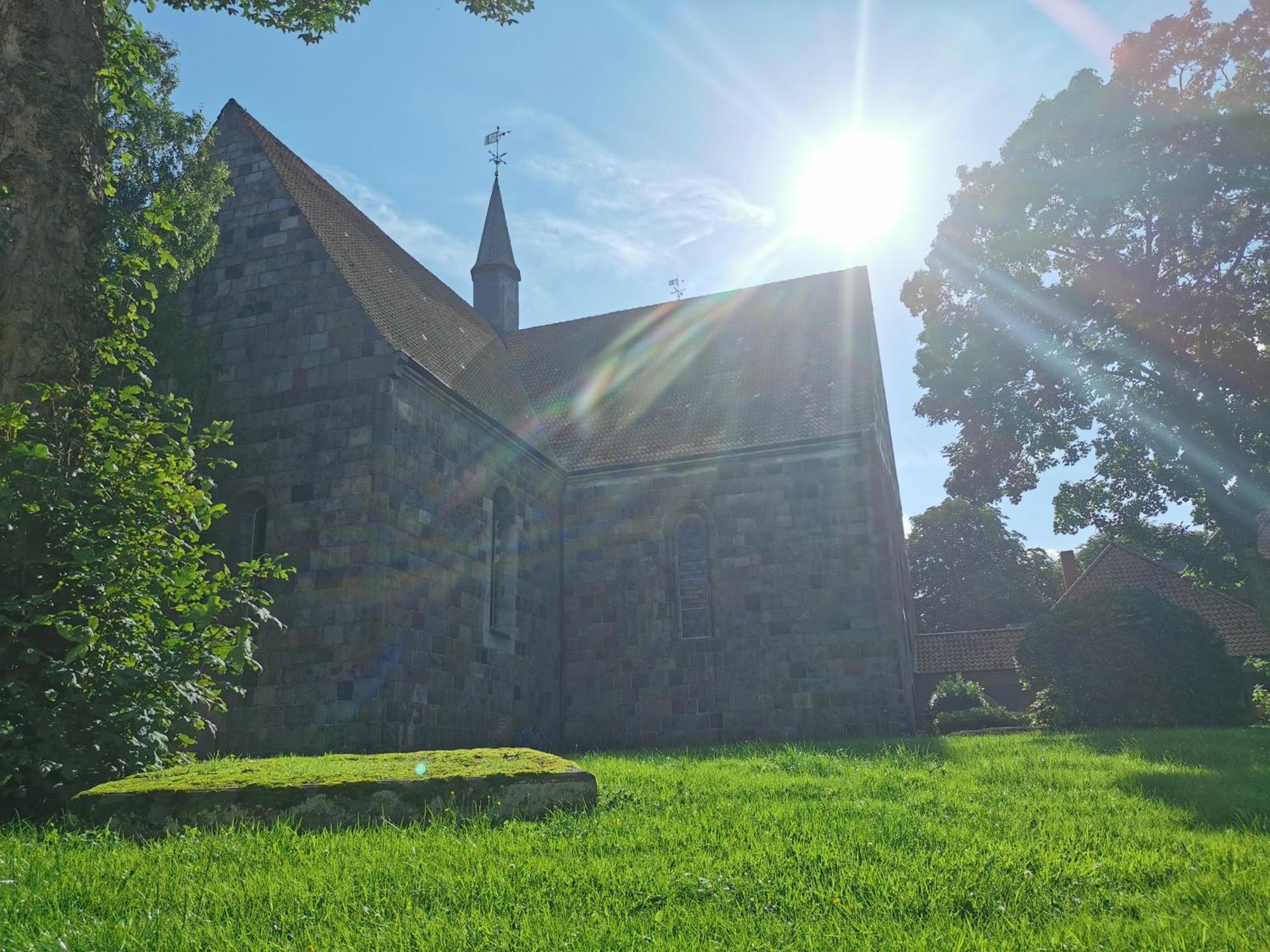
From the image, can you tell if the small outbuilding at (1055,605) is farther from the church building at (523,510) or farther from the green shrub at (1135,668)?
the church building at (523,510)

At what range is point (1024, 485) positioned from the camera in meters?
21.8

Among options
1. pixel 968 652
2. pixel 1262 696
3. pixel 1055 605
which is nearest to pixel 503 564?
pixel 1262 696

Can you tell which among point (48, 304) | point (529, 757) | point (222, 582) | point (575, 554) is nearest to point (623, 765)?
point (529, 757)

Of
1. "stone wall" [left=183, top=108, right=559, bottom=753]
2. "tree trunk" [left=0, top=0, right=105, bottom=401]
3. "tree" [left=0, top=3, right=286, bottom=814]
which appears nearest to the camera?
"tree" [left=0, top=3, right=286, bottom=814]

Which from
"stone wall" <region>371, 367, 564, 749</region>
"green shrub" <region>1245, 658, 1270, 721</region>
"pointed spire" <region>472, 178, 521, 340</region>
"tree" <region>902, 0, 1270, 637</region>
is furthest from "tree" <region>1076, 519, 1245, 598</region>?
"pointed spire" <region>472, 178, 521, 340</region>

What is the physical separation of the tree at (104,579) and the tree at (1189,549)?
19.0 metres

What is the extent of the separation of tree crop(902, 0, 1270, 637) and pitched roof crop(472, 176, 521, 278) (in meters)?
12.8

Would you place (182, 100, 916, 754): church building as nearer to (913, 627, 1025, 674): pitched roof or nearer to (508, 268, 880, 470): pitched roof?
(508, 268, 880, 470): pitched roof

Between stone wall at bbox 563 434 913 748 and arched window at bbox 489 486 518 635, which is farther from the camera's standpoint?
stone wall at bbox 563 434 913 748

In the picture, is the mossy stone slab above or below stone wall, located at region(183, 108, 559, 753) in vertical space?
below

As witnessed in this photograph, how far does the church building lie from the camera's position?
13.2 m

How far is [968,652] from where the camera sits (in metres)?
35.8

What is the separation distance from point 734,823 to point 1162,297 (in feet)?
55.7

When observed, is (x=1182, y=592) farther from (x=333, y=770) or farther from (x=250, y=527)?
(x=333, y=770)
